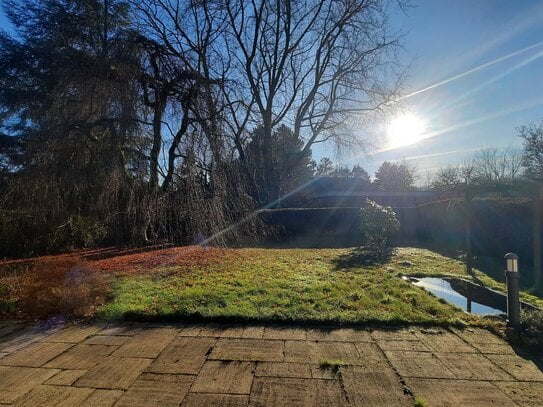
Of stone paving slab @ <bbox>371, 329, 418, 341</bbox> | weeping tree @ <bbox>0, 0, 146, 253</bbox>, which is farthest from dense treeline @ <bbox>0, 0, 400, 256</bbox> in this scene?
stone paving slab @ <bbox>371, 329, 418, 341</bbox>

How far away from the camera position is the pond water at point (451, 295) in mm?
5163

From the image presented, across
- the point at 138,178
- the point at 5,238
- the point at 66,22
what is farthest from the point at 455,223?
the point at 5,238

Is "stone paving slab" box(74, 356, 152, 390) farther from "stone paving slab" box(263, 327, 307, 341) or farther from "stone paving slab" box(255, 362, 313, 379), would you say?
"stone paving slab" box(263, 327, 307, 341)

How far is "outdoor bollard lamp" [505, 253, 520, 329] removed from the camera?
3.88 meters

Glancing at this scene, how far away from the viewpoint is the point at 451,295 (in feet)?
19.7

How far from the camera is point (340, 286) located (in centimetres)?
583

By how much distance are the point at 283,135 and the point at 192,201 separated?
18.2 metres

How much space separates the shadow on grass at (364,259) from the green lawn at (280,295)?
0.31 metres

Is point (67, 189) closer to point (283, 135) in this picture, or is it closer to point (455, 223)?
point (455, 223)

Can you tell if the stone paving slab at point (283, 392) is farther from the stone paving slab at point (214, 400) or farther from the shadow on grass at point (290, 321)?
the shadow on grass at point (290, 321)

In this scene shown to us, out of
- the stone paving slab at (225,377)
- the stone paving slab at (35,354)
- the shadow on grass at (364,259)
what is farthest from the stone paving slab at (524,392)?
the shadow on grass at (364,259)

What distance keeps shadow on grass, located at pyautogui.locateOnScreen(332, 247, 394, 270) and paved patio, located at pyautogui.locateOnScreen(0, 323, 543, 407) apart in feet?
14.3

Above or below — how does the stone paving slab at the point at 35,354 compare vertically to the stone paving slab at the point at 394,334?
above

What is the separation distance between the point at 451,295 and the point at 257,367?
4.30m
